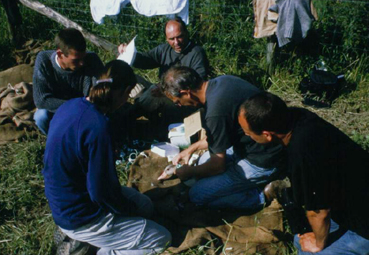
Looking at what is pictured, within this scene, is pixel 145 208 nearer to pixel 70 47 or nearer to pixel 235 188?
pixel 235 188

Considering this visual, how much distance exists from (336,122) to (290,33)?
52.0 inches

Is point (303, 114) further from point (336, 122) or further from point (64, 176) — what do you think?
→ point (336, 122)

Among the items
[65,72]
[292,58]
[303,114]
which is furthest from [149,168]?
[292,58]

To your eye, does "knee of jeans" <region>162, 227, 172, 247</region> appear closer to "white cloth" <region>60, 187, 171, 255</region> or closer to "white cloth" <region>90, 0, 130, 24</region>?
"white cloth" <region>60, 187, 171, 255</region>

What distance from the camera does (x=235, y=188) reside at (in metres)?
3.73

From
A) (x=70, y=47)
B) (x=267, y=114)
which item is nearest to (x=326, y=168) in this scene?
(x=267, y=114)

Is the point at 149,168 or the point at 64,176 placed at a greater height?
the point at 64,176

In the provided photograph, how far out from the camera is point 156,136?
4.95 m

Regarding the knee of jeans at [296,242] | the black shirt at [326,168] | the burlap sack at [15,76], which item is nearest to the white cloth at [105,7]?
the burlap sack at [15,76]

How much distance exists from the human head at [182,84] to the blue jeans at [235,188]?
78cm

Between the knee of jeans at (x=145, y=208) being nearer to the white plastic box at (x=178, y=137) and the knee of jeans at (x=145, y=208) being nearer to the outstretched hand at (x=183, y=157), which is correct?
the outstretched hand at (x=183, y=157)

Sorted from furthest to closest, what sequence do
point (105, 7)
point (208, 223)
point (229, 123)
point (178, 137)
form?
point (105, 7) < point (178, 137) < point (208, 223) < point (229, 123)

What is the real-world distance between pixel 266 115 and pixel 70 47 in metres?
2.30

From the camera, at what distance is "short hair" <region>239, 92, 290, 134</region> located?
2.68 metres
